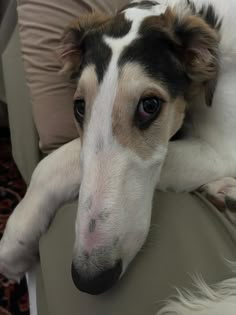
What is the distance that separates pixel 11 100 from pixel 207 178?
66cm

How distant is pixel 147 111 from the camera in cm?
93

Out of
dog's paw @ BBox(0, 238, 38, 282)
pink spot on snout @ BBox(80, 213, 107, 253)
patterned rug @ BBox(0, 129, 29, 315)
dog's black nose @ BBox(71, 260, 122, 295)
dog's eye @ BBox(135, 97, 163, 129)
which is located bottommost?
patterned rug @ BBox(0, 129, 29, 315)

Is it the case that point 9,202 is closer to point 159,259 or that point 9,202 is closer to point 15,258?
point 15,258

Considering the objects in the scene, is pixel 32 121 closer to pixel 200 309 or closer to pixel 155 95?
pixel 155 95

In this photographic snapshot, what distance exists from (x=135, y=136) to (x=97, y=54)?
0.16 metres

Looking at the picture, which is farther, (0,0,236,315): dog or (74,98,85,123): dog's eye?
(74,98,85,123): dog's eye

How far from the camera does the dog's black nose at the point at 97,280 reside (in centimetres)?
82

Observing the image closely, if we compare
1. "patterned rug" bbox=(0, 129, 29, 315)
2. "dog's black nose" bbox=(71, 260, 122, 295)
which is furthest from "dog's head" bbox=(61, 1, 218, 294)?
"patterned rug" bbox=(0, 129, 29, 315)

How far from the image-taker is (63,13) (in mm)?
1255

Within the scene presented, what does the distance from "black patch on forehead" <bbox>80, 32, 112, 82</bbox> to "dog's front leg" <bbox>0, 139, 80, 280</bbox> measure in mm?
191

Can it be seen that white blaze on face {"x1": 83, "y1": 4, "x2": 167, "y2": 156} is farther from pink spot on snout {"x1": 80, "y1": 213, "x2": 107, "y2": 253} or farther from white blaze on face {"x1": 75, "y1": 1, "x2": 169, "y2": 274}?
pink spot on snout {"x1": 80, "y1": 213, "x2": 107, "y2": 253}

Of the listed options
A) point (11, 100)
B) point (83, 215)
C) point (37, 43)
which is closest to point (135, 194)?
point (83, 215)

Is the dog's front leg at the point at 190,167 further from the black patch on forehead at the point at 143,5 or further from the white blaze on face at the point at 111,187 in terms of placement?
the black patch on forehead at the point at 143,5

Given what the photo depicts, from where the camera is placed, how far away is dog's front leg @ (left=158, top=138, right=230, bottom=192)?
1.07 m
